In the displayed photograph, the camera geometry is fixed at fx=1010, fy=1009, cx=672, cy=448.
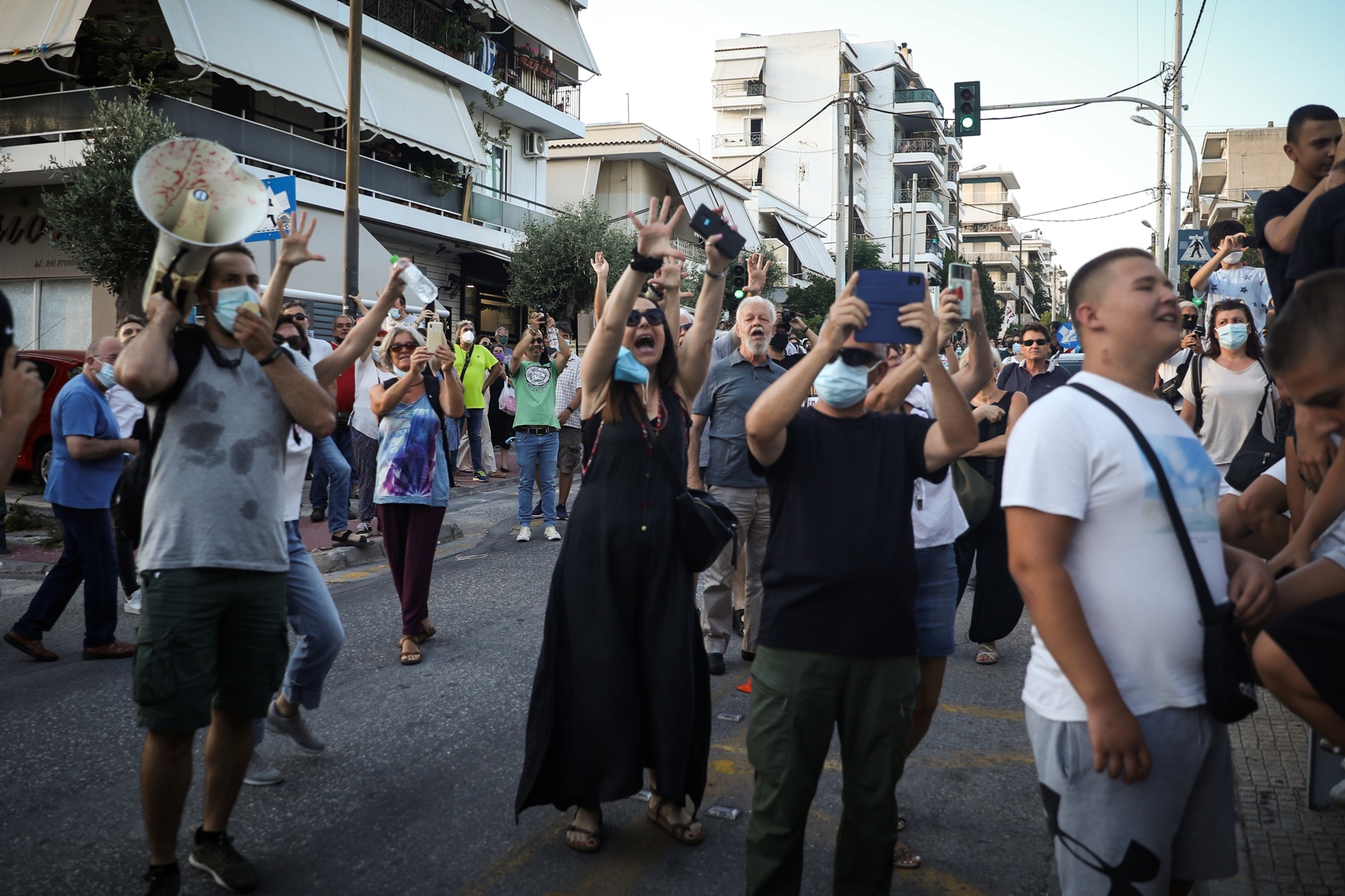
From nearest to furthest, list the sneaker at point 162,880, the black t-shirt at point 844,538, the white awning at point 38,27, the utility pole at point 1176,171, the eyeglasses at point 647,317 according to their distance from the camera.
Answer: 1. the black t-shirt at point 844,538
2. the sneaker at point 162,880
3. the eyeglasses at point 647,317
4. the white awning at point 38,27
5. the utility pole at point 1176,171

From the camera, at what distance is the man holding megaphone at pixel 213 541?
9.76 ft

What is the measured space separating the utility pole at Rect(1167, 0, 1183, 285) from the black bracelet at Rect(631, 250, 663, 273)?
19.9 m

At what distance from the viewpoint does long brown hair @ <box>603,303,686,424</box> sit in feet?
11.9

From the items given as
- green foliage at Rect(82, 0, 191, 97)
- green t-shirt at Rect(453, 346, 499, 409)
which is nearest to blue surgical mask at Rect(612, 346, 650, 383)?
green t-shirt at Rect(453, 346, 499, 409)

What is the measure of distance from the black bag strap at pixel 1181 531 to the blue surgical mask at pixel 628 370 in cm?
186

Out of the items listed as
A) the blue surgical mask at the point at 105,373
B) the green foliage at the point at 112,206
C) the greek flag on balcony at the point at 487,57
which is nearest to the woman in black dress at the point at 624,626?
the blue surgical mask at the point at 105,373

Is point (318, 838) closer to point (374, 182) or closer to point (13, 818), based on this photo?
point (13, 818)

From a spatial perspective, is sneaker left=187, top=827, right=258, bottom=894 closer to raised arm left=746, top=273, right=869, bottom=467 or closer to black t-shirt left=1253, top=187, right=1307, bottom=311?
raised arm left=746, top=273, right=869, bottom=467

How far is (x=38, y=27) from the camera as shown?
54.2ft

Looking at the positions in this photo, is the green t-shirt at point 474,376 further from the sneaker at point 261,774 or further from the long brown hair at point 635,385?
the long brown hair at point 635,385

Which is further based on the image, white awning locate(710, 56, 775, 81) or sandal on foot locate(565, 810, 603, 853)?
white awning locate(710, 56, 775, 81)

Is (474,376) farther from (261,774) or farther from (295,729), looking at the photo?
(261,774)

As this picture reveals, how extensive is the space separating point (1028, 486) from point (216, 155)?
2.75 m

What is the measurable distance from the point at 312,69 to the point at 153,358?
18.6m
